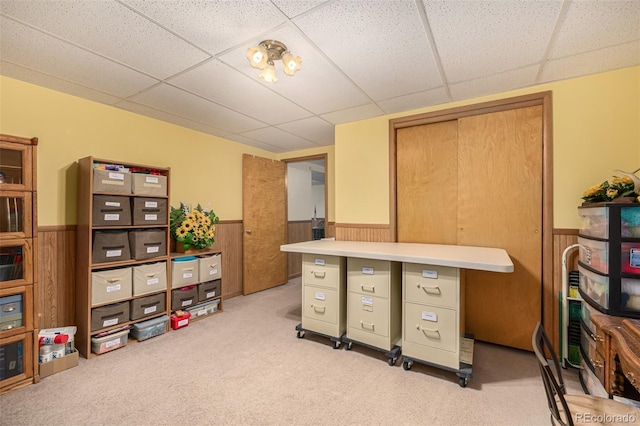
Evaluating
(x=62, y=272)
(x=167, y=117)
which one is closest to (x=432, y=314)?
(x=62, y=272)

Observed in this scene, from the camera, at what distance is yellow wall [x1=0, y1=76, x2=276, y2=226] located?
2.36 metres

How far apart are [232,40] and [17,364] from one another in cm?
277

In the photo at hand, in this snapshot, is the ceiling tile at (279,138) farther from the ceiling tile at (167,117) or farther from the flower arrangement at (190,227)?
the flower arrangement at (190,227)

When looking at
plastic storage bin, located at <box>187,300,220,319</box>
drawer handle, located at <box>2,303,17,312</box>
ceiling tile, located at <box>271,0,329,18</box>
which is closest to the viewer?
ceiling tile, located at <box>271,0,329,18</box>

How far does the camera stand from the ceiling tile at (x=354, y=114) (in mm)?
2971

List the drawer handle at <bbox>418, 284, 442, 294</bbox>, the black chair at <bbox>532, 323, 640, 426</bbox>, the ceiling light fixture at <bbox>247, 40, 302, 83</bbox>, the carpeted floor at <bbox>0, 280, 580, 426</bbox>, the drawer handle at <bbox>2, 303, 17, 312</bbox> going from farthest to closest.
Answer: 1. the drawer handle at <bbox>418, 284, 442, 294</bbox>
2. the drawer handle at <bbox>2, 303, 17, 312</bbox>
3. the ceiling light fixture at <bbox>247, 40, 302, 83</bbox>
4. the carpeted floor at <bbox>0, 280, 580, 426</bbox>
5. the black chair at <bbox>532, 323, 640, 426</bbox>

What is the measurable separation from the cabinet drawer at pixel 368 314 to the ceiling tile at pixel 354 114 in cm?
197

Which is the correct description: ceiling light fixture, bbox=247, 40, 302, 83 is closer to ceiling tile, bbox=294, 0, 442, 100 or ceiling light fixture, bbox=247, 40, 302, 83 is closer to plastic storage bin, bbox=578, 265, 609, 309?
ceiling tile, bbox=294, 0, 442, 100

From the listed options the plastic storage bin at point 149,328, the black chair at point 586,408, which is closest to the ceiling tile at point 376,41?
the black chair at point 586,408

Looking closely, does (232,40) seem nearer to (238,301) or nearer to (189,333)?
(189,333)

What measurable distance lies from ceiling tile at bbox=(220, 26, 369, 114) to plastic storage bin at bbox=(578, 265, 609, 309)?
228 cm

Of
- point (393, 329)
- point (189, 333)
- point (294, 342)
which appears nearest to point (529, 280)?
point (393, 329)

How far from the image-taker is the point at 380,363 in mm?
2281

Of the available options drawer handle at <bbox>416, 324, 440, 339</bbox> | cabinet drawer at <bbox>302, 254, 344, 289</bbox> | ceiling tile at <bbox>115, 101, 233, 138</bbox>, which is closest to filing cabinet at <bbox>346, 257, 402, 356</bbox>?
cabinet drawer at <bbox>302, 254, 344, 289</bbox>
